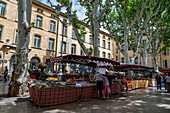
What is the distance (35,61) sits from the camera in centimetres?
1855

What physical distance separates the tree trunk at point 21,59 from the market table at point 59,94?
41.4 inches

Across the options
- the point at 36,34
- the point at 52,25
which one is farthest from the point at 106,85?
the point at 52,25

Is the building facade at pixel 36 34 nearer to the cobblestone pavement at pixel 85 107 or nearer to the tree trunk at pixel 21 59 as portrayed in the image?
the tree trunk at pixel 21 59

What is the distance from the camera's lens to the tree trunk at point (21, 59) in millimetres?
6254

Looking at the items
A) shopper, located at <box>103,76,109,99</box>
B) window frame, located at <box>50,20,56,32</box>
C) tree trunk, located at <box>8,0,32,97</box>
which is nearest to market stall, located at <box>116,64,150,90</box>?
shopper, located at <box>103,76,109,99</box>

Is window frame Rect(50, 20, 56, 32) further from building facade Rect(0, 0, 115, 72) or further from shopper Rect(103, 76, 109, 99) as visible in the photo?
shopper Rect(103, 76, 109, 99)

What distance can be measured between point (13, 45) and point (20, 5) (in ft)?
39.1

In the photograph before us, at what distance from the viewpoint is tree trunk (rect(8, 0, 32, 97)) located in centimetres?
625

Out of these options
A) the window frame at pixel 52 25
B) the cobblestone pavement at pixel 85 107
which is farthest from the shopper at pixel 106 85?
the window frame at pixel 52 25

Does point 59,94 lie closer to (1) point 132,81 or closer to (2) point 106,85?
(2) point 106,85

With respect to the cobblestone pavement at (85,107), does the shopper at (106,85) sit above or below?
above

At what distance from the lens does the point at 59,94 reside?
17.5ft

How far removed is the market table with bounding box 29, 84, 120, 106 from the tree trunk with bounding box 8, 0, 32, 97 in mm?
1052

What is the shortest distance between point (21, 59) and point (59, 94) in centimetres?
309
